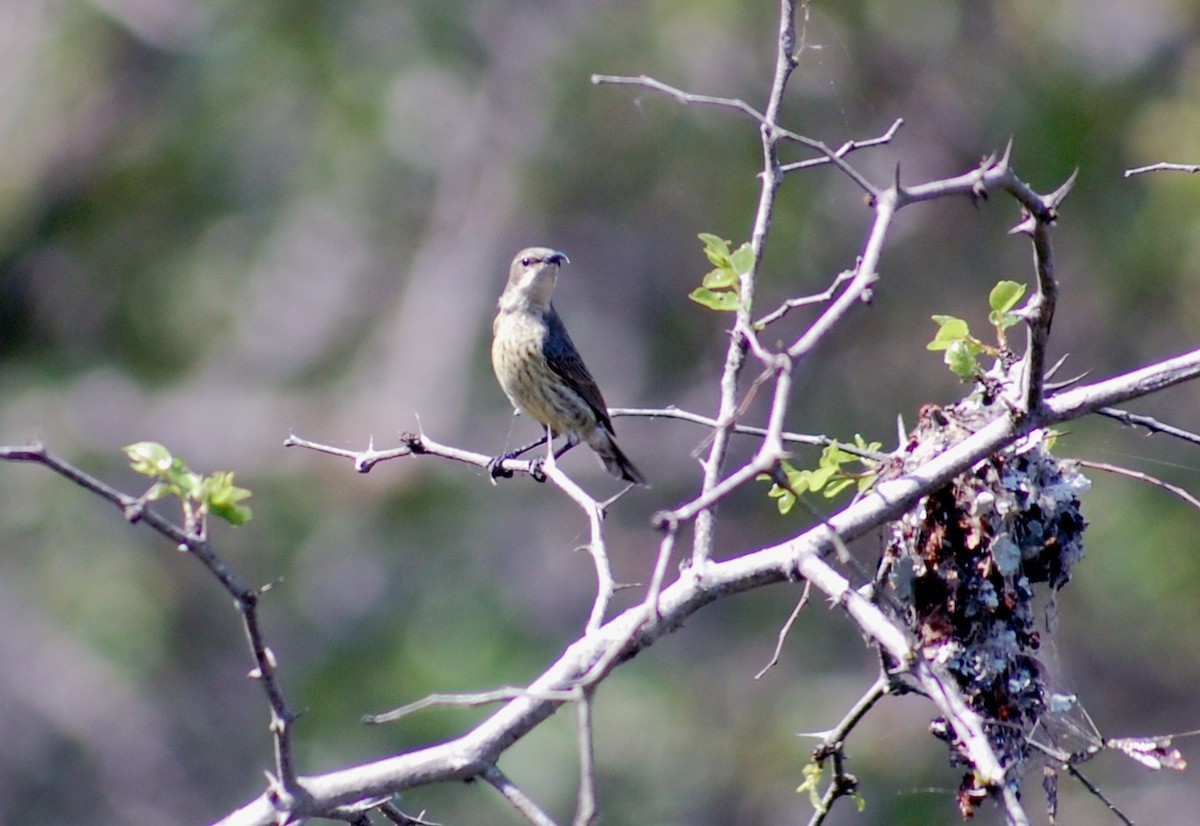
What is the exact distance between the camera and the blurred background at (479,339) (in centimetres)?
1142

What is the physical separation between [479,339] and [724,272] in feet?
31.9

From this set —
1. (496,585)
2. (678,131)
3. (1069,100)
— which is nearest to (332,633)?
(496,585)

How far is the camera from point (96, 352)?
1393 cm

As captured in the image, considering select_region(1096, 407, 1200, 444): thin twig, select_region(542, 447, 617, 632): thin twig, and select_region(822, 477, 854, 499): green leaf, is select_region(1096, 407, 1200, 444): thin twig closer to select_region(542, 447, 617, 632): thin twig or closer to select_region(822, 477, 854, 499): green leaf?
select_region(822, 477, 854, 499): green leaf

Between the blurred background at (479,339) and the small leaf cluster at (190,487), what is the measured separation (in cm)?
862

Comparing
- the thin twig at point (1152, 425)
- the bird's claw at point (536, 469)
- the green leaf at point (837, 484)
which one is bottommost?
the thin twig at point (1152, 425)

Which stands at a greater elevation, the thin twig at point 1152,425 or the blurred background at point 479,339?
the blurred background at point 479,339

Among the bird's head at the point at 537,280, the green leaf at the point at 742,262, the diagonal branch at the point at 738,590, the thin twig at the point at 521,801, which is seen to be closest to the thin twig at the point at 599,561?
the diagonal branch at the point at 738,590

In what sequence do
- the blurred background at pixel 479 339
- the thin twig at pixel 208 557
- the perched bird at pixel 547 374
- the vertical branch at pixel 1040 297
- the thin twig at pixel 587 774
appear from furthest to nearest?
the blurred background at pixel 479 339, the perched bird at pixel 547 374, the vertical branch at pixel 1040 297, the thin twig at pixel 208 557, the thin twig at pixel 587 774

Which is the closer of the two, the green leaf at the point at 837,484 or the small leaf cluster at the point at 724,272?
the small leaf cluster at the point at 724,272

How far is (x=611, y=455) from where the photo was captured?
686 cm

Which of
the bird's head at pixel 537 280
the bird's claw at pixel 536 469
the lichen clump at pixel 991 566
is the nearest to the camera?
the lichen clump at pixel 991 566

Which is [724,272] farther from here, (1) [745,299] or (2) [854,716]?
(2) [854,716]

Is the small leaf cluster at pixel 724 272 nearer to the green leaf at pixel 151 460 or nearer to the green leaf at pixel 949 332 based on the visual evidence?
the green leaf at pixel 949 332
